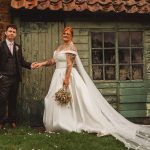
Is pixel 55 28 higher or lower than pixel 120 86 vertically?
higher

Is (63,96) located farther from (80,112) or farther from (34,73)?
(34,73)

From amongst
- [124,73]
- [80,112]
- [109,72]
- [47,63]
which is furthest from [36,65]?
[124,73]

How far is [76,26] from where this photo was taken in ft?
39.9

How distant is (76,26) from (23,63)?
1.99m

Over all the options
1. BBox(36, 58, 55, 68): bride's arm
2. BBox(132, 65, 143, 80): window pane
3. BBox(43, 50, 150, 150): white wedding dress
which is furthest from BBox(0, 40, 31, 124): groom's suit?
BBox(132, 65, 143, 80): window pane

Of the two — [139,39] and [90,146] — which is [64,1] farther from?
[90,146]

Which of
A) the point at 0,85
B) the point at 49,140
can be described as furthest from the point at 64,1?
the point at 49,140

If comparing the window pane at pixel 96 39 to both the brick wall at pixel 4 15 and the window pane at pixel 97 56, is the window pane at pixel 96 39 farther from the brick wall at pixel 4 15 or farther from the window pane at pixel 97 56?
the brick wall at pixel 4 15

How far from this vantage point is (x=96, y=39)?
1231cm

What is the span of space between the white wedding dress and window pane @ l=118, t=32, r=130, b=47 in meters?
1.86

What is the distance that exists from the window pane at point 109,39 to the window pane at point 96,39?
0.13 m

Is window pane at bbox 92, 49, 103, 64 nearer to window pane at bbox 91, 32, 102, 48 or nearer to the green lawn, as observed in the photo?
window pane at bbox 91, 32, 102, 48

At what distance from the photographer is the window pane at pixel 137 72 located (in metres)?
12.4

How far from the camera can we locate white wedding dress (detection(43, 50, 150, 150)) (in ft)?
33.8
